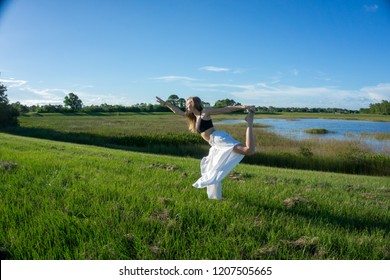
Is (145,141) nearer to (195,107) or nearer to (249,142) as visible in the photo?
(195,107)

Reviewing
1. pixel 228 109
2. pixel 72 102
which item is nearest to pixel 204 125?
pixel 228 109

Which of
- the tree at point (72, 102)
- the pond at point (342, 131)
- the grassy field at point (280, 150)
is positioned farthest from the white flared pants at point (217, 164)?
the tree at point (72, 102)

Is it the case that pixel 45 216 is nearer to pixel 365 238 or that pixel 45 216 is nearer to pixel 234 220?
pixel 234 220

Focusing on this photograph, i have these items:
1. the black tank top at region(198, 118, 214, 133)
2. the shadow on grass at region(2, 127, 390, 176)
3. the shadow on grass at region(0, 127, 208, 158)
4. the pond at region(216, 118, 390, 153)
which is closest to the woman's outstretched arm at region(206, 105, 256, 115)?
the black tank top at region(198, 118, 214, 133)

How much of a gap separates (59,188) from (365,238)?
4.91 meters

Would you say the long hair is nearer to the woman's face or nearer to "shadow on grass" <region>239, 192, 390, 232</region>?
the woman's face

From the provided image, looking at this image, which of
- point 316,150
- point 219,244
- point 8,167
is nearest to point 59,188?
point 8,167

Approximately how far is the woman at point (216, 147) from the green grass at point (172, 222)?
347mm

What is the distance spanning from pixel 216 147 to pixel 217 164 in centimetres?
39

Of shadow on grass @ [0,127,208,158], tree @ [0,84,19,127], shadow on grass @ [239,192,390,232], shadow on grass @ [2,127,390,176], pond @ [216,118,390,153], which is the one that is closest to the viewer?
shadow on grass @ [239,192,390,232]

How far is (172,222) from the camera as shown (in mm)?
3918

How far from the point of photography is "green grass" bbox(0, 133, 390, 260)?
3.36m

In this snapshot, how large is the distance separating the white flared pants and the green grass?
274 millimetres

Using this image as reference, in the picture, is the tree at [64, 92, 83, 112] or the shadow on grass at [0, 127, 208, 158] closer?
the shadow on grass at [0, 127, 208, 158]
